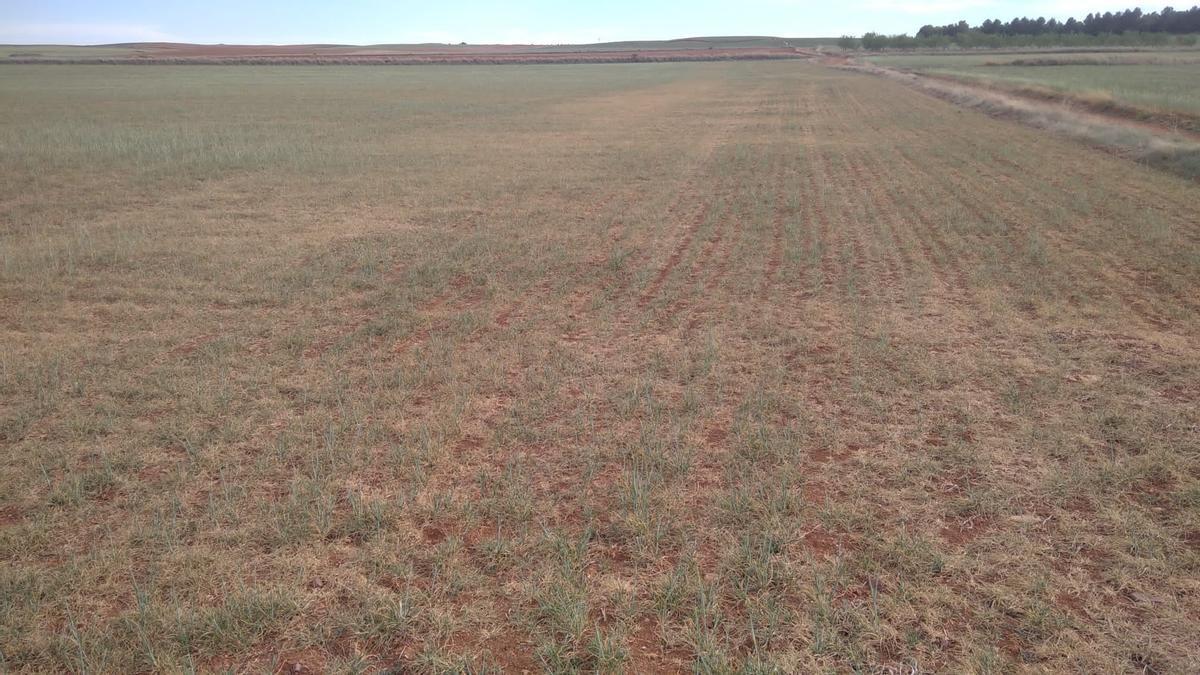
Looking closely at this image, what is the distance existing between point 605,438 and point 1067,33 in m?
160

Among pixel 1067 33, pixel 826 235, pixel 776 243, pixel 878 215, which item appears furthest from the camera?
pixel 1067 33

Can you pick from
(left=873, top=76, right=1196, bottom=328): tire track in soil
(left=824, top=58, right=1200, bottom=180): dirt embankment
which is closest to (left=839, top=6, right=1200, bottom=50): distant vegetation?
(left=824, top=58, right=1200, bottom=180): dirt embankment

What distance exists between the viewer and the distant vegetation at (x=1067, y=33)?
109250mm

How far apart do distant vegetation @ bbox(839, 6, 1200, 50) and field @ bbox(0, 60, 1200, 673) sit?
407 ft

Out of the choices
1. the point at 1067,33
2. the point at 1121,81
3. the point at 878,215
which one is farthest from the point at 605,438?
the point at 1067,33

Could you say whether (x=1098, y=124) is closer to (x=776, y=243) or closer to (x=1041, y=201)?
(x=1041, y=201)

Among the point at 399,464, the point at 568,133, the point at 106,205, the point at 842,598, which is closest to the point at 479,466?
the point at 399,464

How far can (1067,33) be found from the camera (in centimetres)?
12825

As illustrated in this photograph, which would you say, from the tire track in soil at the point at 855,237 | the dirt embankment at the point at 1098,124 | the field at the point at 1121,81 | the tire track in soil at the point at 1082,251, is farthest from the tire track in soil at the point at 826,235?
the field at the point at 1121,81

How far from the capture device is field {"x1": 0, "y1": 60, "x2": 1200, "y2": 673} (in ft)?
10.9

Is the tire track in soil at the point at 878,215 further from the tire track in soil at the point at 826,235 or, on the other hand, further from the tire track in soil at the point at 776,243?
the tire track in soil at the point at 776,243

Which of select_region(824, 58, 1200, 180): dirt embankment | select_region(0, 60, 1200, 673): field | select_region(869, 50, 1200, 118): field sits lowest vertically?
select_region(0, 60, 1200, 673): field

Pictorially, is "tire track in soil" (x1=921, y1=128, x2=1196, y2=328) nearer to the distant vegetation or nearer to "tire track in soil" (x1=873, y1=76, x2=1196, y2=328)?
"tire track in soil" (x1=873, y1=76, x2=1196, y2=328)

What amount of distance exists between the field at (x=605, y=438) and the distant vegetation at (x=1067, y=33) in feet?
407
